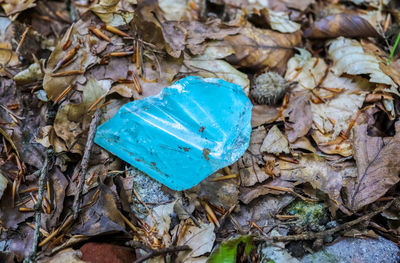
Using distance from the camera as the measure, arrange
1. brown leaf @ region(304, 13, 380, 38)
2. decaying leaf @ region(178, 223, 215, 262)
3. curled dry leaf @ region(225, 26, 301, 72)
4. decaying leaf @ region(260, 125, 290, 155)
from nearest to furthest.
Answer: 1. decaying leaf @ region(178, 223, 215, 262)
2. decaying leaf @ region(260, 125, 290, 155)
3. curled dry leaf @ region(225, 26, 301, 72)
4. brown leaf @ region(304, 13, 380, 38)

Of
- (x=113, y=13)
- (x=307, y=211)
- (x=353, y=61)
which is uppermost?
(x=113, y=13)

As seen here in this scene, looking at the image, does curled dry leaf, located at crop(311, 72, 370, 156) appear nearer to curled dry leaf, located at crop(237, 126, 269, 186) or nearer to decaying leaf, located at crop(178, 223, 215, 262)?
curled dry leaf, located at crop(237, 126, 269, 186)

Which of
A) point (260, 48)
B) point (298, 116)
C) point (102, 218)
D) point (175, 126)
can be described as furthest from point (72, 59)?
point (298, 116)

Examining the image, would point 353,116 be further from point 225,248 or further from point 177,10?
point 177,10

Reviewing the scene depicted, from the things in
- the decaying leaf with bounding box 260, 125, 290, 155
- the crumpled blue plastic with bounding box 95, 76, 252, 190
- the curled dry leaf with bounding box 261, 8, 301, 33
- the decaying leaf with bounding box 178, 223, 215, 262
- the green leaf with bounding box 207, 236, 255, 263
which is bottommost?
the decaying leaf with bounding box 178, 223, 215, 262

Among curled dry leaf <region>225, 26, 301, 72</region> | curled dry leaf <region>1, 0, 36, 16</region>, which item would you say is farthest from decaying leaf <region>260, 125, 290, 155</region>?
curled dry leaf <region>1, 0, 36, 16</region>

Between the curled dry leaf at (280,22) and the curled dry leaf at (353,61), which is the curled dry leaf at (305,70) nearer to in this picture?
the curled dry leaf at (353,61)

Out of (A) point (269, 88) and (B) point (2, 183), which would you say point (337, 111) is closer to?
(A) point (269, 88)
